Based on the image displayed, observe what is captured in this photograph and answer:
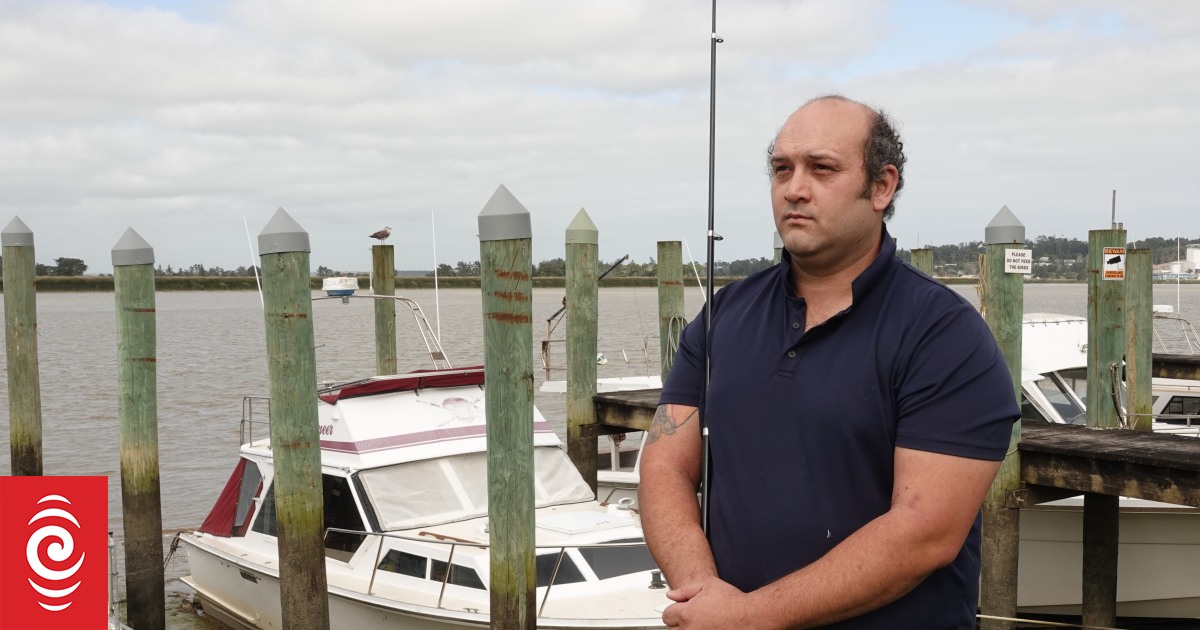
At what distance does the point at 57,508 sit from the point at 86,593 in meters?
0.58

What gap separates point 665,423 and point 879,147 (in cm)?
73

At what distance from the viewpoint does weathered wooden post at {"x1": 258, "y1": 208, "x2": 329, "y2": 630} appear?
7242 millimetres

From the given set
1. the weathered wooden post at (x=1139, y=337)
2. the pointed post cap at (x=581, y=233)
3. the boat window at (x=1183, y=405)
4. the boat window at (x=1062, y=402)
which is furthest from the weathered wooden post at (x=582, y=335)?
the boat window at (x=1183, y=405)

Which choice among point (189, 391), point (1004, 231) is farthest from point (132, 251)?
point (189, 391)

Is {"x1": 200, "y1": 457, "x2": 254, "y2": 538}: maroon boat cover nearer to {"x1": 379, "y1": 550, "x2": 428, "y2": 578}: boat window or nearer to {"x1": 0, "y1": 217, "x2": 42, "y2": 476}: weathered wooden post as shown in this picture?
{"x1": 379, "y1": 550, "x2": 428, "y2": 578}: boat window

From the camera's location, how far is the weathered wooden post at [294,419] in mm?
7242

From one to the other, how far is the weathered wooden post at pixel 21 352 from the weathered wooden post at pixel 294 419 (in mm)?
5576

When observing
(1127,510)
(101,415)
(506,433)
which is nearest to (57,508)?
(506,433)

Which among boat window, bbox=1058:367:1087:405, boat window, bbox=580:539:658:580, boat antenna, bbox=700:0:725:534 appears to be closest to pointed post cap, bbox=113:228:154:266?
boat window, bbox=580:539:658:580

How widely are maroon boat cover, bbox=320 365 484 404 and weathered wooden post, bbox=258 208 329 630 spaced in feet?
6.78

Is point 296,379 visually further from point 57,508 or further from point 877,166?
point 877,166

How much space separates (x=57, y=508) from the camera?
24.6ft

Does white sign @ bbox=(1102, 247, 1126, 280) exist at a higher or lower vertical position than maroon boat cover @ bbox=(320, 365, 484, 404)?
higher

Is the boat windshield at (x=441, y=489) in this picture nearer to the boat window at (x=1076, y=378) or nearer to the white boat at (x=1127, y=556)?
the white boat at (x=1127, y=556)
